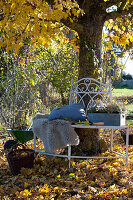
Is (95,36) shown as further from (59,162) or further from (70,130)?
(59,162)

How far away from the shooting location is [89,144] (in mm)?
4582

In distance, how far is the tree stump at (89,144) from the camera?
4.59m

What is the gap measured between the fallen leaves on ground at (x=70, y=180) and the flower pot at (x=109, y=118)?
59 cm

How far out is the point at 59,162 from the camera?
4293 mm

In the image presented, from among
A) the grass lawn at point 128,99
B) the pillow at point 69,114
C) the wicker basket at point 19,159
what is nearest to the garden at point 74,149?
the wicker basket at point 19,159

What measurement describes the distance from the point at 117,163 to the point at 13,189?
155 cm

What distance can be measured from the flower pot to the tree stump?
0.68m

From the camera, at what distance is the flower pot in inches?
152

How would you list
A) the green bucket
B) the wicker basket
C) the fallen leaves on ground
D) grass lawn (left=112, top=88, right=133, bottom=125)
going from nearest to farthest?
the fallen leaves on ground
the wicker basket
the green bucket
grass lawn (left=112, top=88, right=133, bottom=125)

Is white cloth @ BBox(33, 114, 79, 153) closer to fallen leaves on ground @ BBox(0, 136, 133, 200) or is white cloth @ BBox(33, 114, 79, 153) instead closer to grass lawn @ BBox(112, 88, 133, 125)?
fallen leaves on ground @ BBox(0, 136, 133, 200)

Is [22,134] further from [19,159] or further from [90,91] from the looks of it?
[90,91]

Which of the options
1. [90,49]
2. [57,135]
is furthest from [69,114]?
[90,49]

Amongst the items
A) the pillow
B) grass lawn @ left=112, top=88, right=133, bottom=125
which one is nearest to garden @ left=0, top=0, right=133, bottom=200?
the pillow

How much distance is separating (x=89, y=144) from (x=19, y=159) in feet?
4.11
